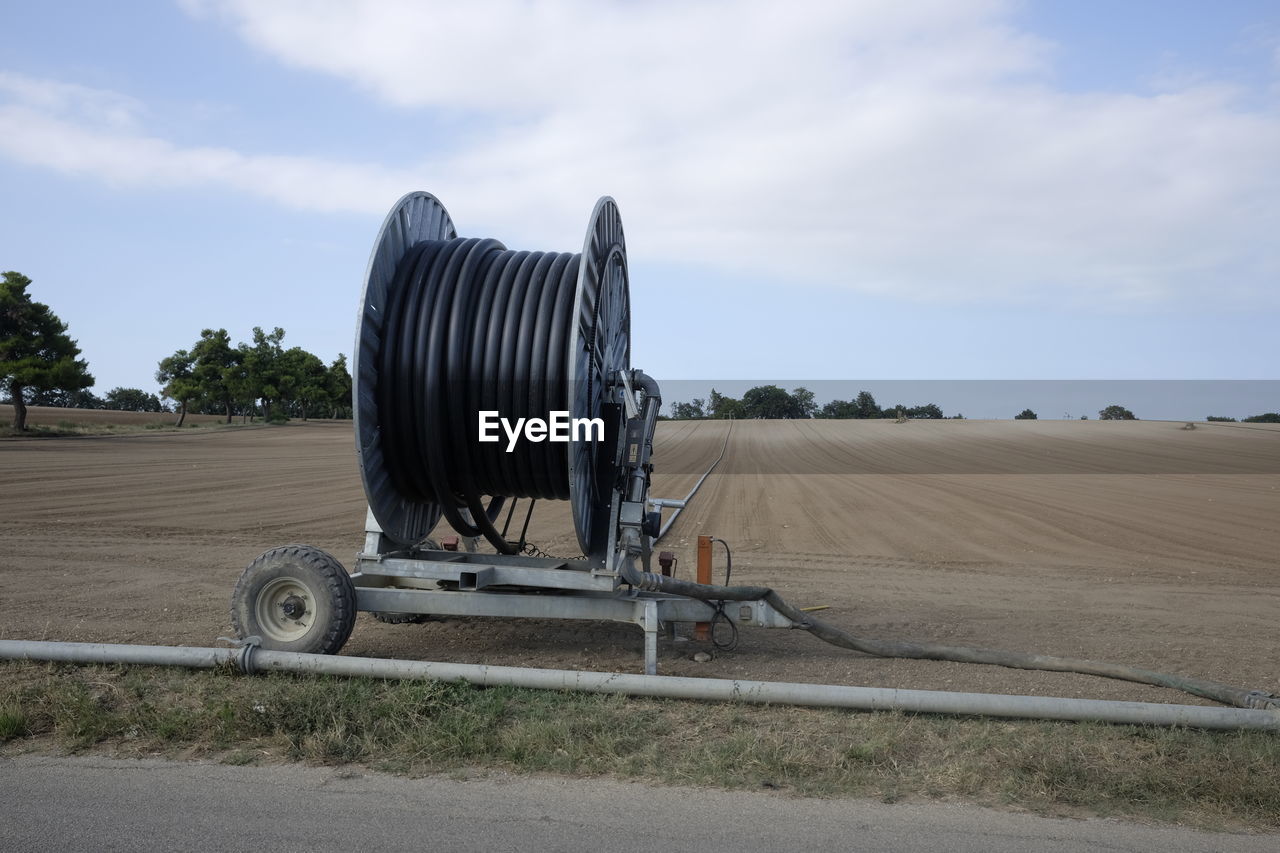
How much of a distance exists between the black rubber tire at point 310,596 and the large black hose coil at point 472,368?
70cm

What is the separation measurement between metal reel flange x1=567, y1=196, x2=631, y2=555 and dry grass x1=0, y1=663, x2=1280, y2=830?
1.72m

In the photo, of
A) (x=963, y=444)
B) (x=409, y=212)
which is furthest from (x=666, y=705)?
(x=963, y=444)

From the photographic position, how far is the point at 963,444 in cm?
4625

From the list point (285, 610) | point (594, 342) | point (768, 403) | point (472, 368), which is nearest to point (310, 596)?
point (285, 610)

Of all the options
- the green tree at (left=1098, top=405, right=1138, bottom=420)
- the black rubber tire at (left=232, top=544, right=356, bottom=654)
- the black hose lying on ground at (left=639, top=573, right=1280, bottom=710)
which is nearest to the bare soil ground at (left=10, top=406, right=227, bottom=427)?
the black rubber tire at (left=232, top=544, right=356, bottom=654)

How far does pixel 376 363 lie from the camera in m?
7.03

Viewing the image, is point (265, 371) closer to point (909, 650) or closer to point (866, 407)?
point (866, 407)

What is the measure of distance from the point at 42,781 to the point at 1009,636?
7.27 metres

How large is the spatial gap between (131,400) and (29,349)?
78279 mm

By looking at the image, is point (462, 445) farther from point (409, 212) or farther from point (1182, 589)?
point (1182, 589)

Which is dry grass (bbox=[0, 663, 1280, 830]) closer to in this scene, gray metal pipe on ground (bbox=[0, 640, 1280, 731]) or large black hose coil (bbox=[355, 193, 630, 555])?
gray metal pipe on ground (bbox=[0, 640, 1280, 731])

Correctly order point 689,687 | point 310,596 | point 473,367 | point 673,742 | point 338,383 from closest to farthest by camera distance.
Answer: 1. point 673,742
2. point 689,687
3. point 310,596
4. point 473,367
5. point 338,383

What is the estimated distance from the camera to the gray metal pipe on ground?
5223mm

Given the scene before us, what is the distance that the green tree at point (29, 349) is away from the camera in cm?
3925
